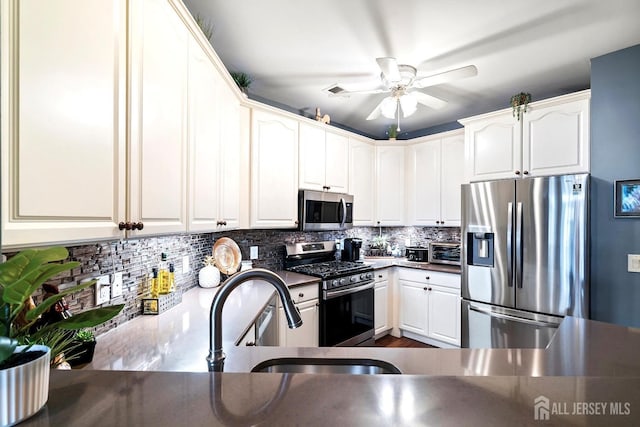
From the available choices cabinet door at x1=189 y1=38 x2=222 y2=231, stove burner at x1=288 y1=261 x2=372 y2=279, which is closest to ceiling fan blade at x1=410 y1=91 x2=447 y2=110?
cabinet door at x1=189 y1=38 x2=222 y2=231

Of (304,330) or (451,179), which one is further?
(451,179)

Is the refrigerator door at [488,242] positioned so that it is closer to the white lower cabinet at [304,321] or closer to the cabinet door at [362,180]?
the cabinet door at [362,180]

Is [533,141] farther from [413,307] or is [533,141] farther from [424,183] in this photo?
[413,307]

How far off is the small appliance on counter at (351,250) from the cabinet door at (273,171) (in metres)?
0.92

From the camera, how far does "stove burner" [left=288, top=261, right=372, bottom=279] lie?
2.74 m

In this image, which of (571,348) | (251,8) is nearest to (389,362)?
(571,348)

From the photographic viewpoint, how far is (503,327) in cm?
250

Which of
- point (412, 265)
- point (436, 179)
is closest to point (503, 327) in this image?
point (412, 265)

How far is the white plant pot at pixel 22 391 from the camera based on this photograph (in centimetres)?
41

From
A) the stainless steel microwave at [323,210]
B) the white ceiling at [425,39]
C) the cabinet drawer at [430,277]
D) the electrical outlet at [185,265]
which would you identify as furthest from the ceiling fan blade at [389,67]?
the cabinet drawer at [430,277]

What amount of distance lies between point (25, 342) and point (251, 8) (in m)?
1.95

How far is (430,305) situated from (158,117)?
3.15m

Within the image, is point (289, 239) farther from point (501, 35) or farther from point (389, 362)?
point (501, 35)

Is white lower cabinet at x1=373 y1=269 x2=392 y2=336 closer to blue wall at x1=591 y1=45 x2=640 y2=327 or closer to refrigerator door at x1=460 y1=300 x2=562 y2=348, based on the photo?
refrigerator door at x1=460 y1=300 x2=562 y2=348
